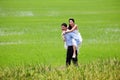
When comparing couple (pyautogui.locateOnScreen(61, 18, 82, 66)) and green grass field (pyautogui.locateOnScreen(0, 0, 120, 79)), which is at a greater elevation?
couple (pyautogui.locateOnScreen(61, 18, 82, 66))

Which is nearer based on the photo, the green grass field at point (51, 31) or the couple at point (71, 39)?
the couple at point (71, 39)

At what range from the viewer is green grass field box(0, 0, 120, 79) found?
18.7 m

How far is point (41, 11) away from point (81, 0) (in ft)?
Result: 31.2

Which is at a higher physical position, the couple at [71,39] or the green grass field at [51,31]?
the couple at [71,39]

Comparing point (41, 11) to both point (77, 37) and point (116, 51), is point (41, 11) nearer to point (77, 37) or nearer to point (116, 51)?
point (116, 51)

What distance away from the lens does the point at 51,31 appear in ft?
84.7

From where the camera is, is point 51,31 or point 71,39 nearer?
point 71,39

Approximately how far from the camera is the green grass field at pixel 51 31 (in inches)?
738

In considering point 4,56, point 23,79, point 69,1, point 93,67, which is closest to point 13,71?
point 23,79

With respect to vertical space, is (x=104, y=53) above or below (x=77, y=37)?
below

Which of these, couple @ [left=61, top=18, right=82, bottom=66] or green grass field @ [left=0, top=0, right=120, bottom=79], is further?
green grass field @ [left=0, top=0, right=120, bottom=79]

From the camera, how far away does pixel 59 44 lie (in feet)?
71.2

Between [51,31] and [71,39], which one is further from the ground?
[71,39]

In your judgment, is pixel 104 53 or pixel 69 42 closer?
pixel 69 42
